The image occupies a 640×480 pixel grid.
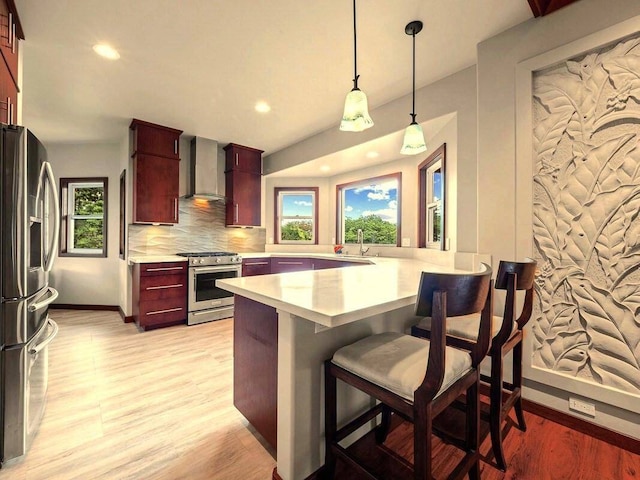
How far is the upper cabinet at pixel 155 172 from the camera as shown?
11.5ft

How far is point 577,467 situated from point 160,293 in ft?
12.6

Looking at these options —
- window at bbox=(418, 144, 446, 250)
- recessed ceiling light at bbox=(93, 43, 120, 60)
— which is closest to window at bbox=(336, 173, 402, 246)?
window at bbox=(418, 144, 446, 250)

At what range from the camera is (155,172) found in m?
3.62

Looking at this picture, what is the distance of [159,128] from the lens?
3602 millimetres

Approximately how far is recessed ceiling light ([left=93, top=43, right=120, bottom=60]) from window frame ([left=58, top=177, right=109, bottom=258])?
2811 mm

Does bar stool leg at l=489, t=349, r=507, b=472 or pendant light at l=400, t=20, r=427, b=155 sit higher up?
pendant light at l=400, t=20, r=427, b=155

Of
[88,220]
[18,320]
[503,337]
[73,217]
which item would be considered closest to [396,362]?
[503,337]

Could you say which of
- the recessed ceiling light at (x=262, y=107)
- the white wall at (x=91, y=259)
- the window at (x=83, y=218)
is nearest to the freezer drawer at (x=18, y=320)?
the recessed ceiling light at (x=262, y=107)

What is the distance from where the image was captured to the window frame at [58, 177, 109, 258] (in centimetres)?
445

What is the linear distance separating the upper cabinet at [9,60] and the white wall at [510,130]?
9.78 ft

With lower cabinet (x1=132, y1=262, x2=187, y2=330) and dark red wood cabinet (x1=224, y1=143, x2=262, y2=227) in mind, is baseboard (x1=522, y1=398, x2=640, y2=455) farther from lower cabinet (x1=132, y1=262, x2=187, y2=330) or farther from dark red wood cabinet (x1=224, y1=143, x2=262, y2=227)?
dark red wood cabinet (x1=224, y1=143, x2=262, y2=227)

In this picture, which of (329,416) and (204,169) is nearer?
(329,416)

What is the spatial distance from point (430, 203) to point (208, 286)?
305 cm

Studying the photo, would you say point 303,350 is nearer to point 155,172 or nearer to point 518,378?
point 518,378
